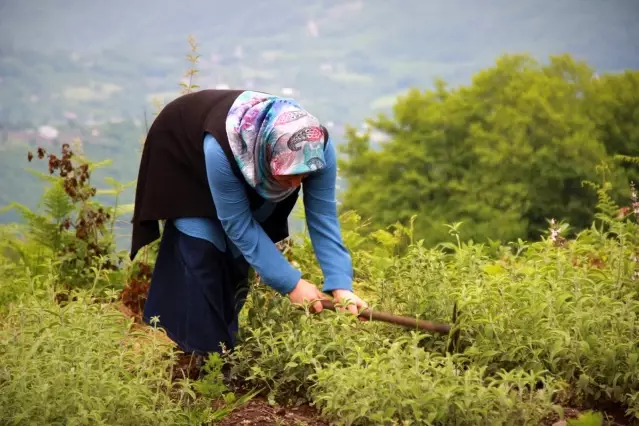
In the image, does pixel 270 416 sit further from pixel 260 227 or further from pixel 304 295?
pixel 260 227

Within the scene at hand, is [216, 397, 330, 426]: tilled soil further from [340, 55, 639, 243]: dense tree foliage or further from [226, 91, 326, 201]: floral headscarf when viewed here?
[340, 55, 639, 243]: dense tree foliage

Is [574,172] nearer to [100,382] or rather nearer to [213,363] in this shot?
[213,363]

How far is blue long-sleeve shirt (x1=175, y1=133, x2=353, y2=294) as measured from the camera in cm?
311

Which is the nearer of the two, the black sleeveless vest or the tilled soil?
the tilled soil

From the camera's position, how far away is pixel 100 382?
259 cm

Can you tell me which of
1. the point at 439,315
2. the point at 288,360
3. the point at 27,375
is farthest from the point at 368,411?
the point at 27,375

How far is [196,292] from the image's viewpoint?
11.0ft

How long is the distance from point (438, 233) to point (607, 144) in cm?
179

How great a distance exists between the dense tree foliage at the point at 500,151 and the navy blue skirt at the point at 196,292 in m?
3.15

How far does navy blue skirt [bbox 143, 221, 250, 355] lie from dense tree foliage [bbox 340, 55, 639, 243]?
3151 millimetres

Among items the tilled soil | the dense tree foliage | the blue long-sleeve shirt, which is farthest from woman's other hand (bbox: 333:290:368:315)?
the dense tree foliage

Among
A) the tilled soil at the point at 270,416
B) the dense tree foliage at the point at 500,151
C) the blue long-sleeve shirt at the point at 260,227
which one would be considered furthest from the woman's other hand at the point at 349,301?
the dense tree foliage at the point at 500,151

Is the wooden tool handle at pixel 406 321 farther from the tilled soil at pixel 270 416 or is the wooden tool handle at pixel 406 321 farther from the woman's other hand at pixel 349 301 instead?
the tilled soil at pixel 270 416

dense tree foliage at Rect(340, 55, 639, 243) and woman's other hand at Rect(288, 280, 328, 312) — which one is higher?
dense tree foliage at Rect(340, 55, 639, 243)
